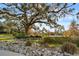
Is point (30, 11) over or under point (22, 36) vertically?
over

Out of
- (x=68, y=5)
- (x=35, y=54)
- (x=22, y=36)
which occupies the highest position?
(x=68, y=5)

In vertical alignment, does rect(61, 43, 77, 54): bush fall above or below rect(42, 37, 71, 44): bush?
below

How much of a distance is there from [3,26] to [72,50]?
0.77 metres

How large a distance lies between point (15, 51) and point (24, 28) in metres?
0.26

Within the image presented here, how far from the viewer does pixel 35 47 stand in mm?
2334

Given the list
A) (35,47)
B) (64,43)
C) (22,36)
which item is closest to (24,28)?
(22,36)

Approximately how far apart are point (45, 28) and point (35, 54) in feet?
0.97

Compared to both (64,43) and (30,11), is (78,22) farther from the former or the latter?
(30,11)

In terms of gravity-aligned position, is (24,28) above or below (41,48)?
above

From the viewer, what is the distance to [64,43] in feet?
7.57

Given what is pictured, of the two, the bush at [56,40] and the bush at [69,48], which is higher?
the bush at [56,40]

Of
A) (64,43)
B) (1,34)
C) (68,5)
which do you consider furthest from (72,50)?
(1,34)

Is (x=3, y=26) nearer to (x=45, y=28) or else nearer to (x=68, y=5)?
(x=45, y=28)

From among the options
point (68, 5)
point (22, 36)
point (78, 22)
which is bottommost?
point (22, 36)
